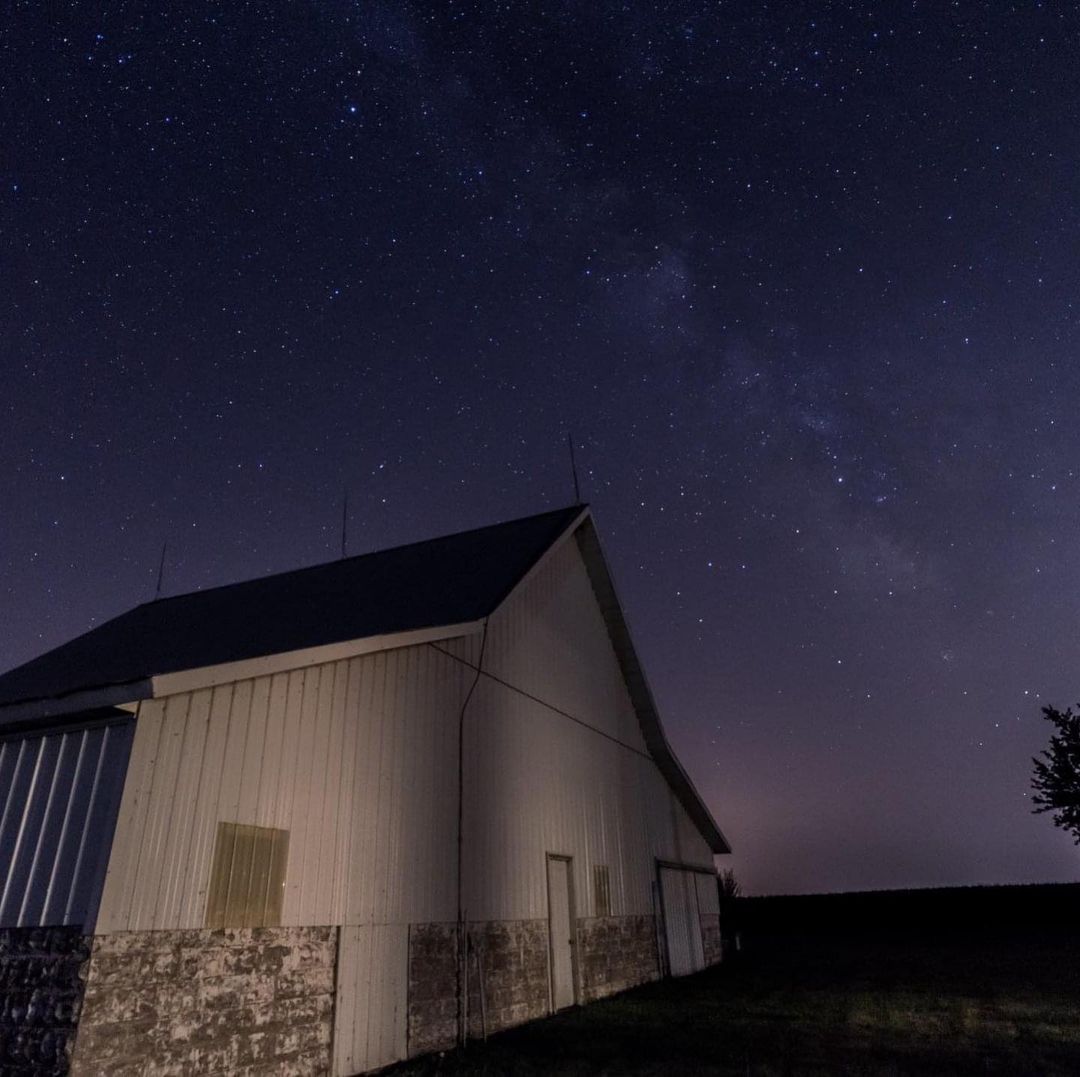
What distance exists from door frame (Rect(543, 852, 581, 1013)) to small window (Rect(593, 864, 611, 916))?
977 millimetres

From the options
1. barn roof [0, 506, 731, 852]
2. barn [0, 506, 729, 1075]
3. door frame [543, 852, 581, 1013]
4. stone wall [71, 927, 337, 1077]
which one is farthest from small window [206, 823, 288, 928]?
door frame [543, 852, 581, 1013]

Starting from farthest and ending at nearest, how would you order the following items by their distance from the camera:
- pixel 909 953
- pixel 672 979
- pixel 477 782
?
pixel 909 953 < pixel 672 979 < pixel 477 782

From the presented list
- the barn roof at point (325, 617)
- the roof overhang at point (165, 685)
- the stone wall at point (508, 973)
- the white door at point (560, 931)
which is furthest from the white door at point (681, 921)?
the roof overhang at point (165, 685)

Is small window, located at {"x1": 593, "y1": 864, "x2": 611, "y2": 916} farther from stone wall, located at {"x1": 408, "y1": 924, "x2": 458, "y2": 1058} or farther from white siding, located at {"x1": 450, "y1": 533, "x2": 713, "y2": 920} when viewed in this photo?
stone wall, located at {"x1": 408, "y1": 924, "x2": 458, "y2": 1058}

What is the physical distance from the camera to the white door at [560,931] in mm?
12102

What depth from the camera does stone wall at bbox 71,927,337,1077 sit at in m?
5.87

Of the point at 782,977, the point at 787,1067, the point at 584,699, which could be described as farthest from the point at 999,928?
the point at 787,1067

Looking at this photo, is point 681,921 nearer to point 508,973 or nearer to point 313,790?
point 508,973

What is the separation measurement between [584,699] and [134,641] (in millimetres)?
7793

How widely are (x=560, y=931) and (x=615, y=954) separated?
2.34 m

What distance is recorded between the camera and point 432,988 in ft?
30.1

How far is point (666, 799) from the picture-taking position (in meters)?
18.6

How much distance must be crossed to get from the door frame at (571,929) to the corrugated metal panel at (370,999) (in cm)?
381

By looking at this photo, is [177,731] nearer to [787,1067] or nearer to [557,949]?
[787,1067]
